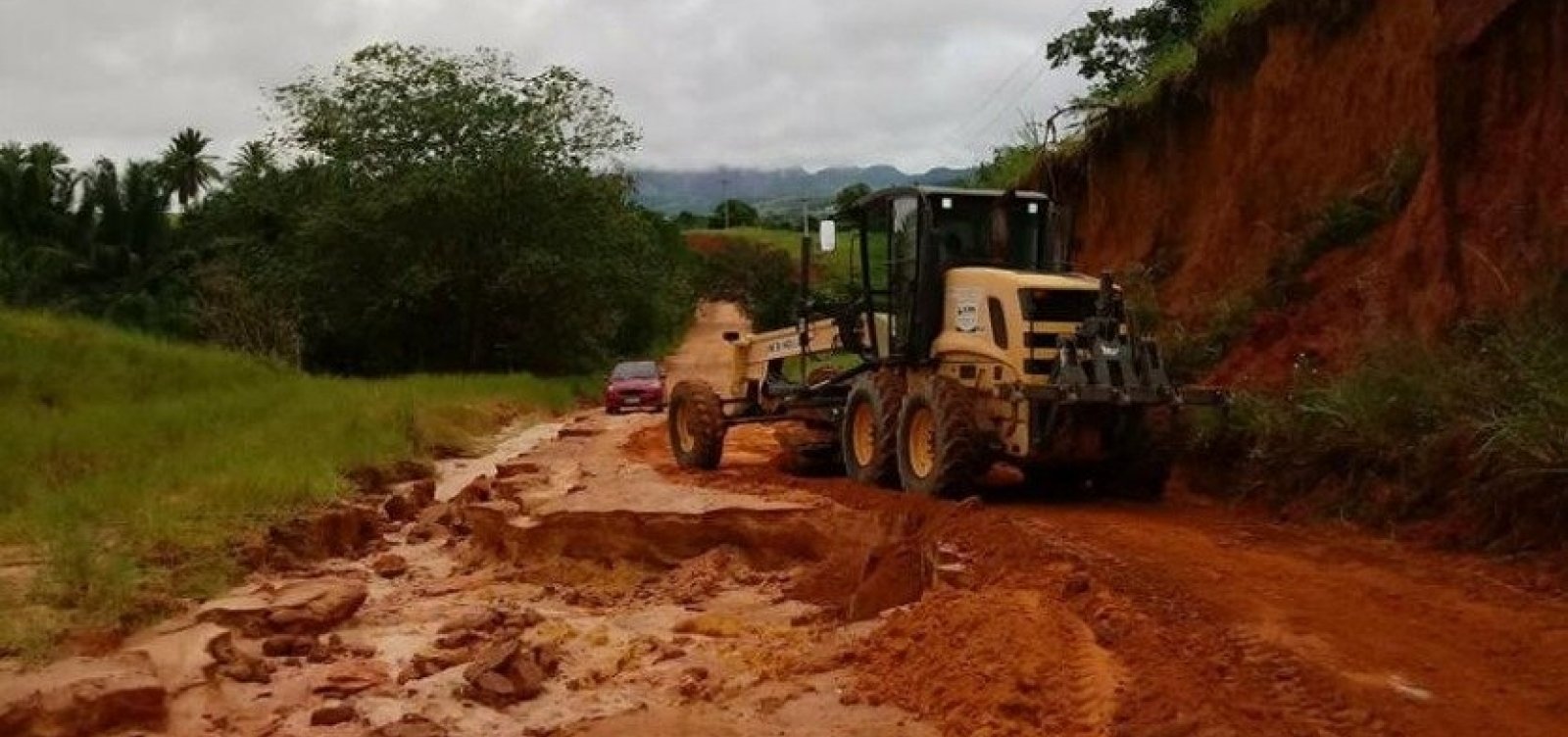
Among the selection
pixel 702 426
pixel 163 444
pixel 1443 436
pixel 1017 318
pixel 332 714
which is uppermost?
pixel 1017 318

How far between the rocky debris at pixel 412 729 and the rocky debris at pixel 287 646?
1.98 metres

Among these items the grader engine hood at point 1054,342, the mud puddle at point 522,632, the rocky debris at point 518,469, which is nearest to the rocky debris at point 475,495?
the mud puddle at point 522,632

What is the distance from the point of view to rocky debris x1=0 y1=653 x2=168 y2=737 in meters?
Answer: 7.71

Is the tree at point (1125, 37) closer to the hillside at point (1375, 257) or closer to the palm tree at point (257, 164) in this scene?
the hillside at point (1375, 257)

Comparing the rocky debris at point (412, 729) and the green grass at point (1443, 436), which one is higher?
the green grass at point (1443, 436)

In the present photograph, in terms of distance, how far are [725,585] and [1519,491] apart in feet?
18.9

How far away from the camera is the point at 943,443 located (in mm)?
12445

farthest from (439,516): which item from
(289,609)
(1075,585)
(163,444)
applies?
(1075,585)

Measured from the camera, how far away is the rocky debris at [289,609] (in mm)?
10227

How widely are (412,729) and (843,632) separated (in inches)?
117

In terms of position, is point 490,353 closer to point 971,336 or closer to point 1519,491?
point 971,336

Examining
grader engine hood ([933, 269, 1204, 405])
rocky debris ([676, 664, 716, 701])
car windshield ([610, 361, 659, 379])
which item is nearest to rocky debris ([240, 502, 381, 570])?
rocky debris ([676, 664, 716, 701])

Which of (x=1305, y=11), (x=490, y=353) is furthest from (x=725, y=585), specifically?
(x=490, y=353)

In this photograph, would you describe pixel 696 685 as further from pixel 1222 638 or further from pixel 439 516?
pixel 439 516
